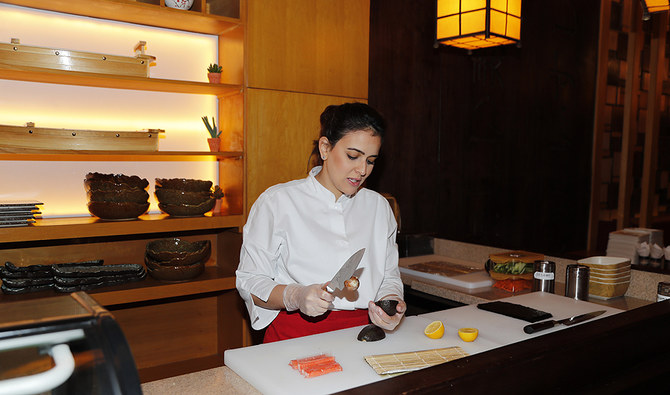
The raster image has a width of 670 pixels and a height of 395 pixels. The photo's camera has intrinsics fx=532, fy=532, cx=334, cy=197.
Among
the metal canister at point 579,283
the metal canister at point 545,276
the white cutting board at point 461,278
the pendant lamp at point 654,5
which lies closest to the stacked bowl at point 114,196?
the white cutting board at point 461,278

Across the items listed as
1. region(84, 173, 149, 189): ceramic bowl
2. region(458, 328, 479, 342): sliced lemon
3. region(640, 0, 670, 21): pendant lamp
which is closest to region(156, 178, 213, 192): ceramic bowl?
region(84, 173, 149, 189): ceramic bowl

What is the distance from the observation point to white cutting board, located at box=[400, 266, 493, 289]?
8.30 ft

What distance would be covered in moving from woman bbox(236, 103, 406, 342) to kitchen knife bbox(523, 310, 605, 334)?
419 mm

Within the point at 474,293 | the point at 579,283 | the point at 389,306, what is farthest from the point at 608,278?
the point at 389,306

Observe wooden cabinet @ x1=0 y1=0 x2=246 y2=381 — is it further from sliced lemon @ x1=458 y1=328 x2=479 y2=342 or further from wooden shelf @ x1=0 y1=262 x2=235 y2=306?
sliced lemon @ x1=458 y1=328 x2=479 y2=342

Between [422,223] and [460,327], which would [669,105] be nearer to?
[422,223]

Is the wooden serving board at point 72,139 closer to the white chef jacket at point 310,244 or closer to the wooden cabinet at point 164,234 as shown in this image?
the wooden cabinet at point 164,234

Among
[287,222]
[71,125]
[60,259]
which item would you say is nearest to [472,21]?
[287,222]

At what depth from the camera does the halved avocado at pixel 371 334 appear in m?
1.51

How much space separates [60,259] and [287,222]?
1827 mm

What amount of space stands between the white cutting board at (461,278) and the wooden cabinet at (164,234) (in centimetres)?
109

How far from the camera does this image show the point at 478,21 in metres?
2.57

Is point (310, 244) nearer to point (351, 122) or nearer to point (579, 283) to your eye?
point (351, 122)

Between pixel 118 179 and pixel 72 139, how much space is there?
31 cm
